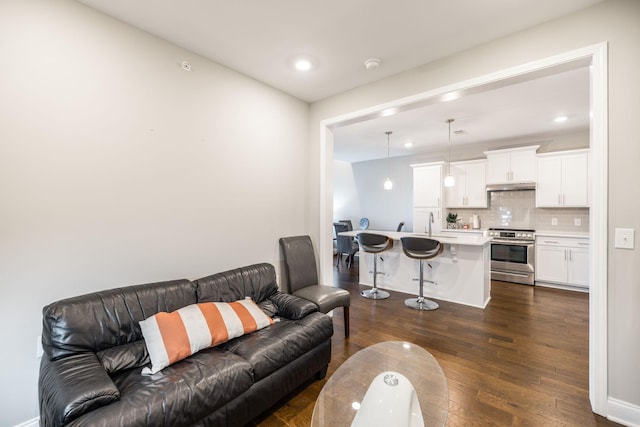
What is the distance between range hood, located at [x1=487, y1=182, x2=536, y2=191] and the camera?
207 inches

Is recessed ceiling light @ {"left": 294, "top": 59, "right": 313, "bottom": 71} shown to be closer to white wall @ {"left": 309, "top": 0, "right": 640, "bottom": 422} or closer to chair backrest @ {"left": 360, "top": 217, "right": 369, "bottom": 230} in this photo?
white wall @ {"left": 309, "top": 0, "right": 640, "bottom": 422}

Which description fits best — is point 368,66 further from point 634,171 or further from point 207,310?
point 207,310

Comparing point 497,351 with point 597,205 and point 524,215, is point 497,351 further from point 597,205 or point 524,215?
point 524,215

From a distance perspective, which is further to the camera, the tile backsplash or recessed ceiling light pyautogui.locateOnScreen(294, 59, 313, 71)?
the tile backsplash

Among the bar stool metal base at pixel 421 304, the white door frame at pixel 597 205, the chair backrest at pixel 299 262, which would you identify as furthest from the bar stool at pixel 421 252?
the white door frame at pixel 597 205

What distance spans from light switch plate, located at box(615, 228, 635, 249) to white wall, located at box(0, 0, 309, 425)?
2.95m

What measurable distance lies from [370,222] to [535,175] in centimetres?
396

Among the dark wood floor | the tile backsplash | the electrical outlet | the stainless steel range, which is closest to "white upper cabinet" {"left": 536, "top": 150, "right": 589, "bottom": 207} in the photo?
the tile backsplash

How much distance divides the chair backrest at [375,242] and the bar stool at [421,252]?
0.30m

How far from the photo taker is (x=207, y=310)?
1.97 meters

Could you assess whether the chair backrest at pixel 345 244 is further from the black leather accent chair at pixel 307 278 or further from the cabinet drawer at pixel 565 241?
the cabinet drawer at pixel 565 241

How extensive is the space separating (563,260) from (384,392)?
5129 millimetres

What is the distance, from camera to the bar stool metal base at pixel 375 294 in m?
4.30

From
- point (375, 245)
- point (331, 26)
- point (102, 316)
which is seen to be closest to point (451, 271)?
point (375, 245)
